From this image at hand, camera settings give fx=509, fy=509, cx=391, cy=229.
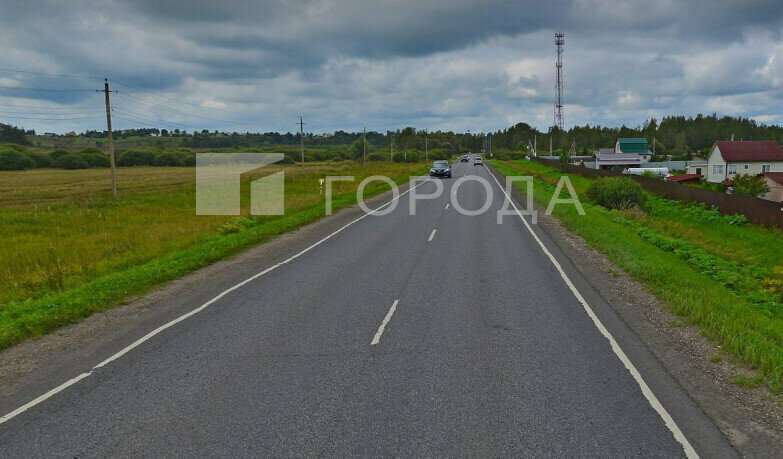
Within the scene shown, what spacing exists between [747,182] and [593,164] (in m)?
64.5

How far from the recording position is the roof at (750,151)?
6162cm

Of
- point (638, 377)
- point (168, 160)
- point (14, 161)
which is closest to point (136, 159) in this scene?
point (168, 160)

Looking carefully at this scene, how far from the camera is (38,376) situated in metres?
6.68

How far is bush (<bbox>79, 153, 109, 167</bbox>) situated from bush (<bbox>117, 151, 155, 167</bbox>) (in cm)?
711

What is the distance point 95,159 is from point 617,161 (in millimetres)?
92840

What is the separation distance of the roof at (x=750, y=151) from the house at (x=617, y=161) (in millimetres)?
26727

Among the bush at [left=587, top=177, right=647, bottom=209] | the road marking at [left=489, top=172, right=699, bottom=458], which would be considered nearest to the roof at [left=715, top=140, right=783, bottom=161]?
the bush at [left=587, top=177, right=647, bottom=209]

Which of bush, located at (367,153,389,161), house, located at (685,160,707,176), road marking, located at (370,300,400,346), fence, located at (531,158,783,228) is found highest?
bush, located at (367,153,389,161)

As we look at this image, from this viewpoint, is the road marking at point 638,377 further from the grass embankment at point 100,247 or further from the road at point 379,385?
the grass embankment at point 100,247

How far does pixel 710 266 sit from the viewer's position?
1455cm

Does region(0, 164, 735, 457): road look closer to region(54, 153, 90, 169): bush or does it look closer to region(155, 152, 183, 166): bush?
region(54, 153, 90, 169): bush

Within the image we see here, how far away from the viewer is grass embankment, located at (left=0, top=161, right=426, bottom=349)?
9.98 metres

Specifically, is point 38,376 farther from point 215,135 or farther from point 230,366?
point 215,135

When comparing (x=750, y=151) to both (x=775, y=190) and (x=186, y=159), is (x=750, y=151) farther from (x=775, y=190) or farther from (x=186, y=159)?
(x=186, y=159)
